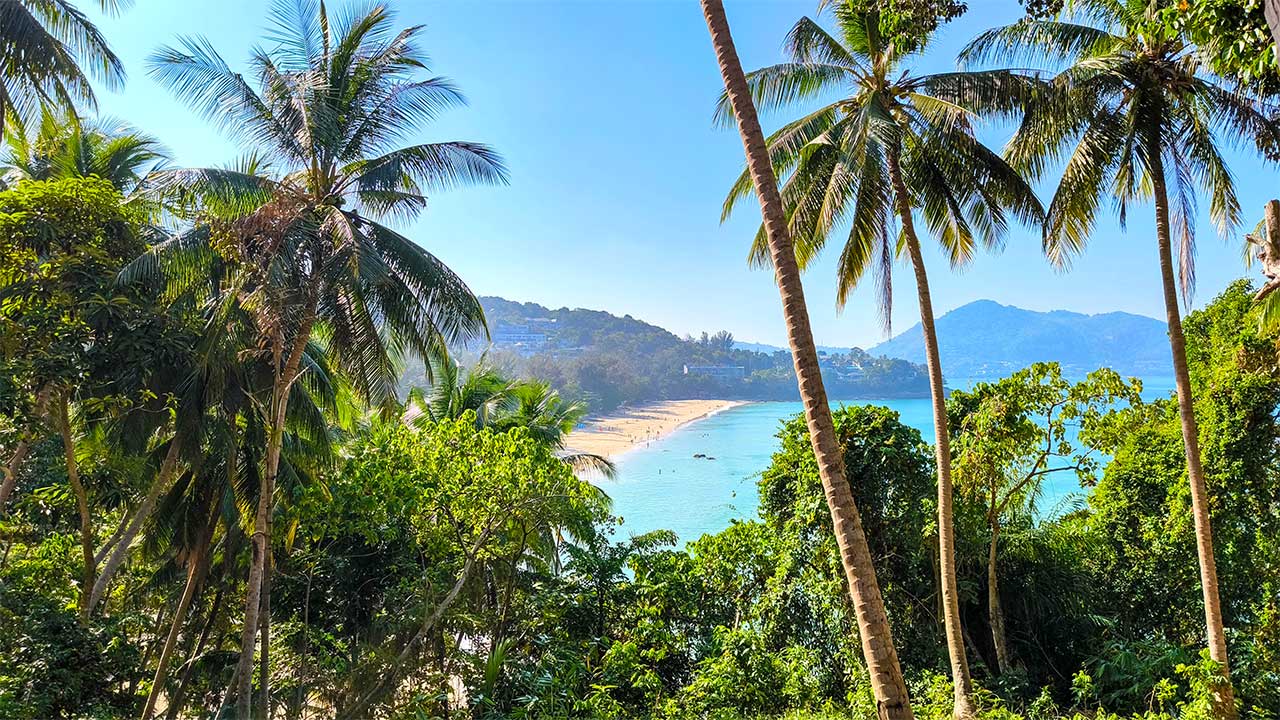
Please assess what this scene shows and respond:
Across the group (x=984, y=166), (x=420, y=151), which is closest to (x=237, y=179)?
(x=420, y=151)

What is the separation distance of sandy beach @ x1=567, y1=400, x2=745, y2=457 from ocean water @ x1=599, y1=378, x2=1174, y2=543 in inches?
72.6

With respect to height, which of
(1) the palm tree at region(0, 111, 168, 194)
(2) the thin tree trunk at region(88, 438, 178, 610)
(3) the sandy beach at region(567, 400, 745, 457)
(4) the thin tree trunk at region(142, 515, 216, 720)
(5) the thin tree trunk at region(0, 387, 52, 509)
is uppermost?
(1) the palm tree at region(0, 111, 168, 194)

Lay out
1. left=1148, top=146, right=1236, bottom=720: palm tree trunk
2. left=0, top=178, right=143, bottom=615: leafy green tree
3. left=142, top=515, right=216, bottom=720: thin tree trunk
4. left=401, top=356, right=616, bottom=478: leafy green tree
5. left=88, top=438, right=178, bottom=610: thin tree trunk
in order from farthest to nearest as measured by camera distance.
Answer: left=401, top=356, right=616, bottom=478: leafy green tree
left=142, top=515, right=216, bottom=720: thin tree trunk
left=88, top=438, right=178, bottom=610: thin tree trunk
left=1148, top=146, right=1236, bottom=720: palm tree trunk
left=0, top=178, right=143, bottom=615: leafy green tree

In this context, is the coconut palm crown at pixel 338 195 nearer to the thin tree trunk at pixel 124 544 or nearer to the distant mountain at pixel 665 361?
the thin tree trunk at pixel 124 544

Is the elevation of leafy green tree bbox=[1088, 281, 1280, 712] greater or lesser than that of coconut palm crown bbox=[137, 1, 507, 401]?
lesser

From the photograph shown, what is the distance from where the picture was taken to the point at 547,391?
16.2m

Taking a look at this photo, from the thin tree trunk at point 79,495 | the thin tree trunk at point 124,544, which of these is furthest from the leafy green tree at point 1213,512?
the thin tree trunk at point 79,495

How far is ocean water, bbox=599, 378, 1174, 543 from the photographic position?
35250 mm

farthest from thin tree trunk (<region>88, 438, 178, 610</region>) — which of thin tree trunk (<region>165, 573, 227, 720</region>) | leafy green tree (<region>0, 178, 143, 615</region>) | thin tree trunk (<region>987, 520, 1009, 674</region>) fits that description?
thin tree trunk (<region>987, 520, 1009, 674</region>)

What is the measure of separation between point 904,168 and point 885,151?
42.7 inches

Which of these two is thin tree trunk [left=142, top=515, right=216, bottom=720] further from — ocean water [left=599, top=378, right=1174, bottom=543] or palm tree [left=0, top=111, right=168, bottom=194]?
ocean water [left=599, top=378, right=1174, bottom=543]

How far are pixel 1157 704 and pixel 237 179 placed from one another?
1136 centimetres

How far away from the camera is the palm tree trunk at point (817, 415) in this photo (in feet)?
10.3

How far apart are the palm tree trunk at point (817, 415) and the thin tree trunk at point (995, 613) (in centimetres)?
565
